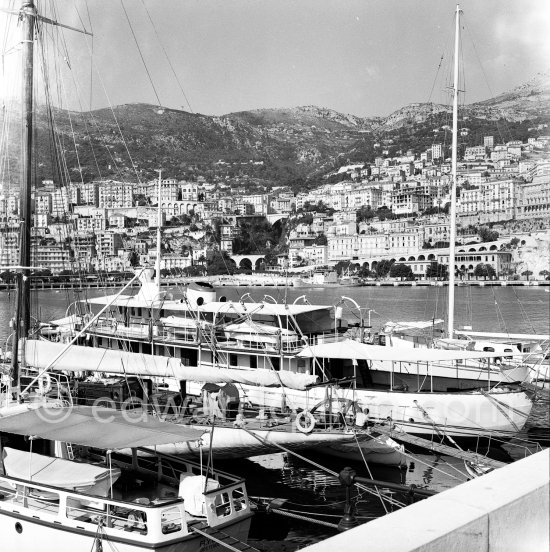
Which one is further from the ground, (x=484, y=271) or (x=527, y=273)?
(x=484, y=271)

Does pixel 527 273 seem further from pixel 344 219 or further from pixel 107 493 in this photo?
pixel 107 493

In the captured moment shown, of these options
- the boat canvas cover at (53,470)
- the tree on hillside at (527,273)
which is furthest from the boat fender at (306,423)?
the tree on hillside at (527,273)

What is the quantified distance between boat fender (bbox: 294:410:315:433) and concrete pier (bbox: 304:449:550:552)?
8.01 metres

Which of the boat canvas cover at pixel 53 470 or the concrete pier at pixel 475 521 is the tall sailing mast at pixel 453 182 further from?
the concrete pier at pixel 475 521

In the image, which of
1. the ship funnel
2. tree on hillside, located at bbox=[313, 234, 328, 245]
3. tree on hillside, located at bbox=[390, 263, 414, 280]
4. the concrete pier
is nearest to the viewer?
the concrete pier

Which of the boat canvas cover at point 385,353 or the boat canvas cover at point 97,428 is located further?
the boat canvas cover at point 385,353

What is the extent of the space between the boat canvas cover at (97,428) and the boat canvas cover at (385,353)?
190 inches

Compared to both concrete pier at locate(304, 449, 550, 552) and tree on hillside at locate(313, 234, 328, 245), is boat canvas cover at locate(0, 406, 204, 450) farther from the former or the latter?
tree on hillside at locate(313, 234, 328, 245)

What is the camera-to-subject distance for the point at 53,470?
6645 mm

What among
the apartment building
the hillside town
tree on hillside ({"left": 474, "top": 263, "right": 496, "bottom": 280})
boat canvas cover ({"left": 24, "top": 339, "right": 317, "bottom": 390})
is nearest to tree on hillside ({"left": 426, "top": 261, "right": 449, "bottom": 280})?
the hillside town

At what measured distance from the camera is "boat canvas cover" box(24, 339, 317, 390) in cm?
1068

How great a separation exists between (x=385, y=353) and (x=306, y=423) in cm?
244

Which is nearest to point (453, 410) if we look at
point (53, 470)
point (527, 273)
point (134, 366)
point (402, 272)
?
point (134, 366)

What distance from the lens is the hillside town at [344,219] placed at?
9281cm
